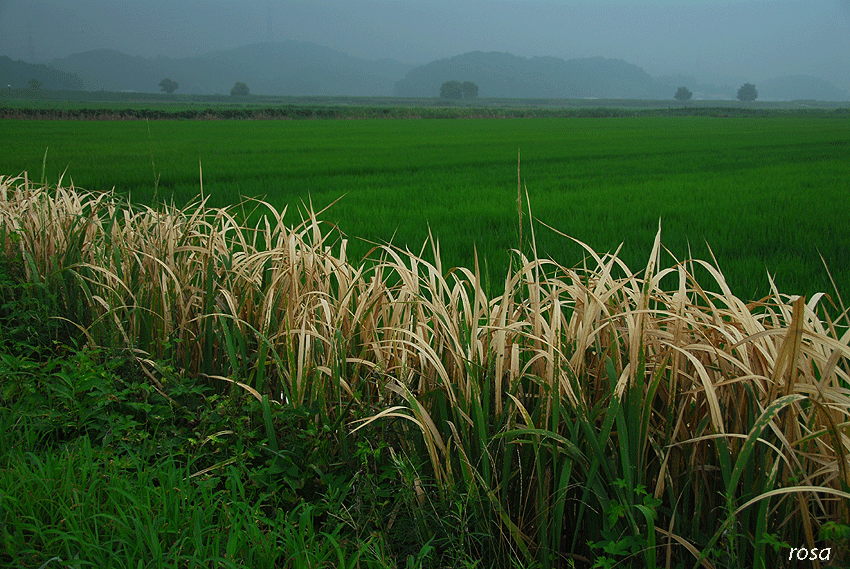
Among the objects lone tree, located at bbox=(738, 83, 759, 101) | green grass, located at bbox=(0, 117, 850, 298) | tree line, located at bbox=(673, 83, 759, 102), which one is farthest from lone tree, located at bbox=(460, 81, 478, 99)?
green grass, located at bbox=(0, 117, 850, 298)

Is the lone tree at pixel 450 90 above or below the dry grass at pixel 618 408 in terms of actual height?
above

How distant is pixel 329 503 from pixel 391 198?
7028 millimetres

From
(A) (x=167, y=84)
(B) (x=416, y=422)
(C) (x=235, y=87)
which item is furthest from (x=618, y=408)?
(A) (x=167, y=84)

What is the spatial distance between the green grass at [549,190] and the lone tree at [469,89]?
170701mm

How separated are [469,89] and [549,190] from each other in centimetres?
18317

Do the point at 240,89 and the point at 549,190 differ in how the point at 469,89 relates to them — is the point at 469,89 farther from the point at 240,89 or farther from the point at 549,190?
the point at 549,190

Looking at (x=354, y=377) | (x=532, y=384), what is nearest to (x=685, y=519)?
(x=532, y=384)

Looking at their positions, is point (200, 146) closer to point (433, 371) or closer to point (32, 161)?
point (32, 161)

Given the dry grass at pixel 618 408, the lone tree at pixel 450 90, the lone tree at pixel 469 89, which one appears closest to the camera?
the dry grass at pixel 618 408

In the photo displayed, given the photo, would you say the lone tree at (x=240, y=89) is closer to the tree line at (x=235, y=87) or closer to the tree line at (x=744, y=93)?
the tree line at (x=235, y=87)

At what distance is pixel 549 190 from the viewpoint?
30.5ft

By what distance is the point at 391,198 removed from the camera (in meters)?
8.30

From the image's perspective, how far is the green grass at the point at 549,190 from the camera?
5.16 m

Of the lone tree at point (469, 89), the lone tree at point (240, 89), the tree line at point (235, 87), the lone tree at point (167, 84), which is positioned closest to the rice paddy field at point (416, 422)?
the lone tree at point (469, 89)
